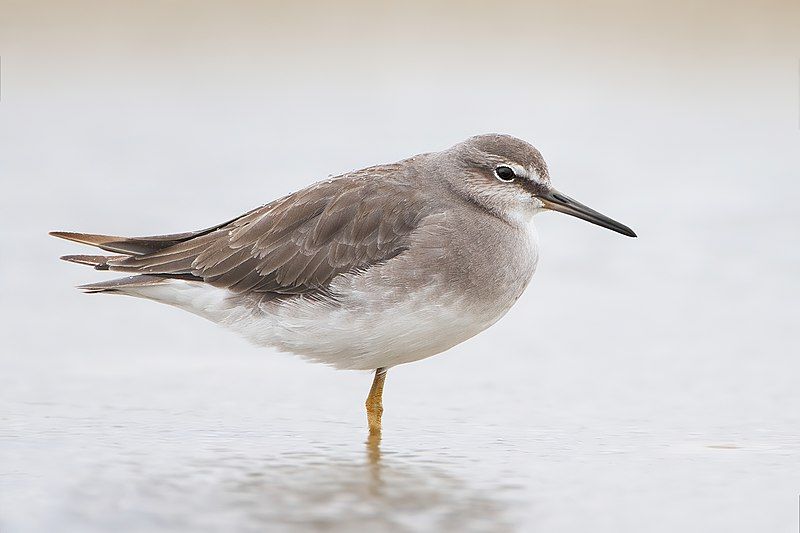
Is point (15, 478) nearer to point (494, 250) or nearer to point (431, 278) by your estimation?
point (431, 278)

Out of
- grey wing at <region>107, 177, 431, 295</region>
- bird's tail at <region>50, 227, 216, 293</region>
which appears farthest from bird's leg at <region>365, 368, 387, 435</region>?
bird's tail at <region>50, 227, 216, 293</region>

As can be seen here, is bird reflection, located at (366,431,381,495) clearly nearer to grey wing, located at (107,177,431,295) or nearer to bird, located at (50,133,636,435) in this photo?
bird, located at (50,133,636,435)

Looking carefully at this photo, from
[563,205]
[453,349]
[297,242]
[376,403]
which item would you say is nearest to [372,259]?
[297,242]

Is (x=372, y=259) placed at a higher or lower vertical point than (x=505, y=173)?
lower

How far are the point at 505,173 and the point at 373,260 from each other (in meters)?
1.10

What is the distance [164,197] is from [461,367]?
18.9 feet

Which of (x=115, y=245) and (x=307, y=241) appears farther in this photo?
(x=115, y=245)

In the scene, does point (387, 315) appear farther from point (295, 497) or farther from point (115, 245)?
point (115, 245)

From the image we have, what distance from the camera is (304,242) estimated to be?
8688 mm

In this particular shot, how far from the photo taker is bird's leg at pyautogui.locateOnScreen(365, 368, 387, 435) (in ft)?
28.1

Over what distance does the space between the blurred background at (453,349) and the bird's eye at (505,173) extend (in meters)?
1.62

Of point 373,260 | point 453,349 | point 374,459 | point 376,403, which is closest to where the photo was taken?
point 374,459

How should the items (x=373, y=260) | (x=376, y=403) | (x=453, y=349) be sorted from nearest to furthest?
(x=373, y=260) < (x=376, y=403) < (x=453, y=349)

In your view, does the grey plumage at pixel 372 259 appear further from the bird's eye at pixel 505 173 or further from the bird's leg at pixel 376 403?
the bird's leg at pixel 376 403
